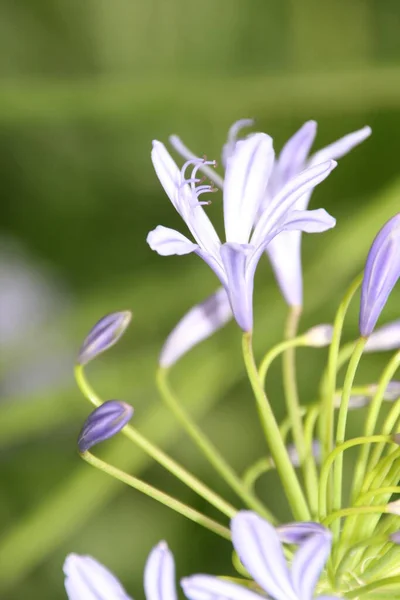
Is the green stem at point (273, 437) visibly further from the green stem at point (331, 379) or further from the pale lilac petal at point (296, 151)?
the pale lilac petal at point (296, 151)

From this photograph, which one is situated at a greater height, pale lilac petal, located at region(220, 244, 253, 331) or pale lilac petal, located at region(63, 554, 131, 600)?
pale lilac petal, located at region(220, 244, 253, 331)

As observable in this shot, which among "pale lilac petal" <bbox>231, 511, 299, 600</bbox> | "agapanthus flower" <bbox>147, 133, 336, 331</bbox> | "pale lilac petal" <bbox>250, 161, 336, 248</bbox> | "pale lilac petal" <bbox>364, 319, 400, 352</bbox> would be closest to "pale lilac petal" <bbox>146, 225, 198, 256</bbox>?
"agapanthus flower" <bbox>147, 133, 336, 331</bbox>

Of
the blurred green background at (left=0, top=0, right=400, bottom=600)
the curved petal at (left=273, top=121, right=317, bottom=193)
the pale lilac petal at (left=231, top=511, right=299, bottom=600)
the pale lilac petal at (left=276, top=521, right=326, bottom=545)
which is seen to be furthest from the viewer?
the blurred green background at (left=0, top=0, right=400, bottom=600)

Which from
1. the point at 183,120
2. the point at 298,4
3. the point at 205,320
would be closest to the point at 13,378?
the point at 183,120

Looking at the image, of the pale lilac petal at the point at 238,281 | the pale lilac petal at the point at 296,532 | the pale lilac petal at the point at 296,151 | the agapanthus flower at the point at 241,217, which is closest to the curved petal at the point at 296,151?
the pale lilac petal at the point at 296,151

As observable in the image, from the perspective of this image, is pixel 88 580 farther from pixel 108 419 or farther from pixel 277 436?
pixel 277 436

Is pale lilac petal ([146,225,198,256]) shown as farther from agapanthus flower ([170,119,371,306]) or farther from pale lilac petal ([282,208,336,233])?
agapanthus flower ([170,119,371,306])

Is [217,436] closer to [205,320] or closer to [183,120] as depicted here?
[183,120]
